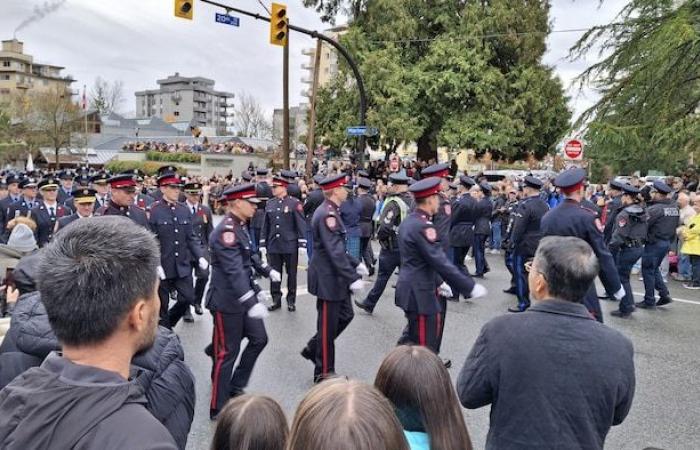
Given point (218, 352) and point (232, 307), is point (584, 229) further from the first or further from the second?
point (218, 352)

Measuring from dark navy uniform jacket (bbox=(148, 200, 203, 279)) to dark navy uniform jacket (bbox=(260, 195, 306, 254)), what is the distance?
1.85m

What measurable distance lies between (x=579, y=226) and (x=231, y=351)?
3830mm

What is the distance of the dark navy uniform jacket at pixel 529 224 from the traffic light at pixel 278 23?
8.61 meters

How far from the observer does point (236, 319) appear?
5.11 metres

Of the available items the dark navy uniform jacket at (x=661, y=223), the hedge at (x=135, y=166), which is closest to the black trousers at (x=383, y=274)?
the dark navy uniform jacket at (x=661, y=223)

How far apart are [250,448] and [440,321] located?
12.6ft

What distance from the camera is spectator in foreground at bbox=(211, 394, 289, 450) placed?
226cm

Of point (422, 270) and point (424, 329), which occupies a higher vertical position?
point (422, 270)

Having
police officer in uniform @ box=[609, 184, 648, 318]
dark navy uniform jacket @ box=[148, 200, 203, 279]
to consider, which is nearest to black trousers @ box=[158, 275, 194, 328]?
dark navy uniform jacket @ box=[148, 200, 203, 279]

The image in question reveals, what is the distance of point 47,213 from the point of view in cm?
1023

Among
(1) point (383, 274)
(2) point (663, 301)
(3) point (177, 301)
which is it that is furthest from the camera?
(2) point (663, 301)

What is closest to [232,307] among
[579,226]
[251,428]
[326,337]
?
[326,337]

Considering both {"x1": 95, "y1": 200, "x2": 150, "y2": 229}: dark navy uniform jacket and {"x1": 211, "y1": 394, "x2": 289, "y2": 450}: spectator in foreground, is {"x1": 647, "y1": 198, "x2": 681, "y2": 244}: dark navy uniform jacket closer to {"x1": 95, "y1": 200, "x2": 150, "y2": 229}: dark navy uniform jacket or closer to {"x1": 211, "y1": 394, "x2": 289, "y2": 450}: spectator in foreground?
{"x1": 95, "y1": 200, "x2": 150, "y2": 229}: dark navy uniform jacket

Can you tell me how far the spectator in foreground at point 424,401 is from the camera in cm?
214
